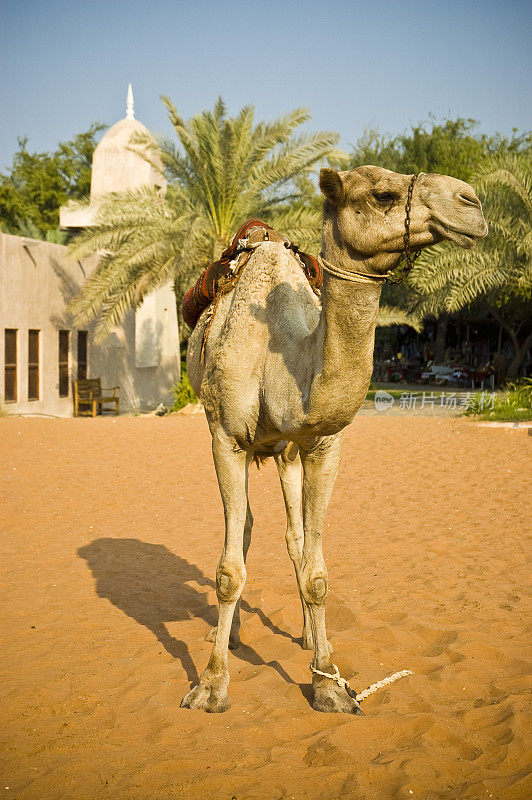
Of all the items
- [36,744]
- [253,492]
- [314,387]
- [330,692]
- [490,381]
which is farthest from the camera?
[490,381]

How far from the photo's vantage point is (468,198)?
9.95ft

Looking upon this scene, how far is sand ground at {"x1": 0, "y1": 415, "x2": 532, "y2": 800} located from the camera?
3672 millimetres

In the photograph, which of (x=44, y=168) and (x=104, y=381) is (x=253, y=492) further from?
(x=44, y=168)

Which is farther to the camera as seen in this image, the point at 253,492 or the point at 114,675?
the point at 253,492

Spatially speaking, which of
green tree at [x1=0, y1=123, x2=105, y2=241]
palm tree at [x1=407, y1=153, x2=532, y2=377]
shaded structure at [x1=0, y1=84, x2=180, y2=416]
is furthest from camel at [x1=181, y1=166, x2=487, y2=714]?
green tree at [x1=0, y1=123, x2=105, y2=241]

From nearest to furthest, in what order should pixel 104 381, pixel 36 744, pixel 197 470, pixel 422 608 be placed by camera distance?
pixel 36 744
pixel 422 608
pixel 197 470
pixel 104 381

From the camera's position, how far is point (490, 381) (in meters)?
30.5

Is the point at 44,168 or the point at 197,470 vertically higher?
the point at 44,168

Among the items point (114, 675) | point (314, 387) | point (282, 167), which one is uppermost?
point (282, 167)

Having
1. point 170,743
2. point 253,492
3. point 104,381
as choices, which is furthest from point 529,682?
point 104,381

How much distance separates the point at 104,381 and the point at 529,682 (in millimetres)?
21106

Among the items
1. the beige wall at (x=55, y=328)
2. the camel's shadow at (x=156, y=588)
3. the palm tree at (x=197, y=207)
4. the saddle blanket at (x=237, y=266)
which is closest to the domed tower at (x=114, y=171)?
the beige wall at (x=55, y=328)

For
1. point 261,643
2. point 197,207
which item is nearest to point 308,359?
point 261,643

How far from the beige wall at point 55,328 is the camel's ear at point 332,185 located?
56.5 ft
